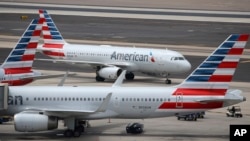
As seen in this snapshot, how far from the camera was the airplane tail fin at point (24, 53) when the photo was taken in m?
63.5

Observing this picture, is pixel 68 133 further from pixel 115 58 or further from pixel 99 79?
pixel 115 58

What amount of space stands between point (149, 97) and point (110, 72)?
2862cm

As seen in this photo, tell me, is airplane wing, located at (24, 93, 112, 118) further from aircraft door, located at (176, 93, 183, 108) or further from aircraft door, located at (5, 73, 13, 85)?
aircraft door, located at (5, 73, 13, 85)

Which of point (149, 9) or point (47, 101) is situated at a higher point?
point (149, 9)

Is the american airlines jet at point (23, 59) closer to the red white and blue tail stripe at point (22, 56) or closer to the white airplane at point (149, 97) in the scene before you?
the red white and blue tail stripe at point (22, 56)

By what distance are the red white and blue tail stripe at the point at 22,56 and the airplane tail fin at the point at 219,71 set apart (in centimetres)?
1287

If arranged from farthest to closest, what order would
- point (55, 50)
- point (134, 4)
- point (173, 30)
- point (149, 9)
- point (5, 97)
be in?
point (134, 4)
point (149, 9)
point (173, 30)
point (55, 50)
point (5, 97)

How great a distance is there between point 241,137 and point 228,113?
84.3ft

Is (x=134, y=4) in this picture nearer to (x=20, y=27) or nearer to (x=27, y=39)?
(x=20, y=27)

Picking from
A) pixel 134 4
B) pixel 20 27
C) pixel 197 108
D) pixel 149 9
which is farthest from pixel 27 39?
pixel 134 4

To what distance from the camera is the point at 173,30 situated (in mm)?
→ 139625

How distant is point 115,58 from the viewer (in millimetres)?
88625

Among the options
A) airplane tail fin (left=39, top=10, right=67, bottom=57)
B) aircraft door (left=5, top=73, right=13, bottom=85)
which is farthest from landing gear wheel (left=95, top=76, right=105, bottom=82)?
aircraft door (left=5, top=73, right=13, bottom=85)

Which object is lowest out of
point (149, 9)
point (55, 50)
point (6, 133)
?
point (6, 133)
